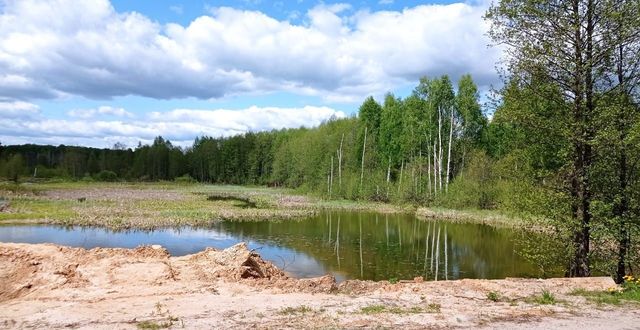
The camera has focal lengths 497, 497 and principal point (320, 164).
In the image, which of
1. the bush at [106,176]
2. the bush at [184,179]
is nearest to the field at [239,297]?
the bush at [184,179]

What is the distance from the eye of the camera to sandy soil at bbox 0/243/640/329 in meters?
8.71

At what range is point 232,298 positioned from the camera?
1061 cm

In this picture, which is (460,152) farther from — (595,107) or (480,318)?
(480,318)

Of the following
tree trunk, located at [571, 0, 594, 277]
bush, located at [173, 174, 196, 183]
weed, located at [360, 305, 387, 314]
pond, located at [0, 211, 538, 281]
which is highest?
tree trunk, located at [571, 0, 594, 277]

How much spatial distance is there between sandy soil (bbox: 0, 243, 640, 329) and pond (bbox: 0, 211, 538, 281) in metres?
7.32

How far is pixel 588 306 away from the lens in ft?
33.1

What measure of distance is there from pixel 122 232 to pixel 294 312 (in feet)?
84.7

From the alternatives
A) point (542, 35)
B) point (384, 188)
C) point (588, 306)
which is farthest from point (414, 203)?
point (588, 306)

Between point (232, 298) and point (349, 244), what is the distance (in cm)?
2044

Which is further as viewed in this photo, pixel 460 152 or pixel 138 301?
pixel 460 152

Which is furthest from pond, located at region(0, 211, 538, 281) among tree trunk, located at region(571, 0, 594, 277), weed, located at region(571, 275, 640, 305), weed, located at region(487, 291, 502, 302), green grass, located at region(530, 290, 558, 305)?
green grass, located at region(530, 290, 558, 305)

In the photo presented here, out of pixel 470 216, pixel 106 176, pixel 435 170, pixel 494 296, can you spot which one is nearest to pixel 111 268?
pixel 494 296

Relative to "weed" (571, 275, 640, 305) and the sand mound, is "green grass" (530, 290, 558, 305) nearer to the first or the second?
"weed" (571, 275, 640, 305)

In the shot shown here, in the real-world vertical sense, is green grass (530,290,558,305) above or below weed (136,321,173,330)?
above
